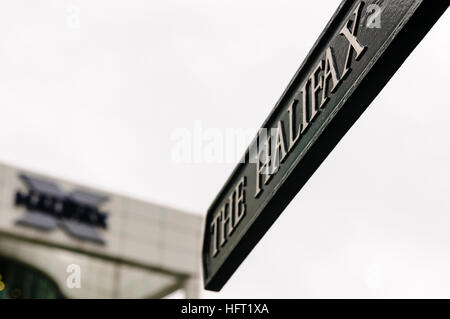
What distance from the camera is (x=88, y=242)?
1083 inches

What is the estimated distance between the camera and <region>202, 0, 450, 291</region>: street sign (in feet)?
7.82

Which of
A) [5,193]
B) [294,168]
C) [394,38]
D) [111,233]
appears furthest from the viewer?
[111,233]

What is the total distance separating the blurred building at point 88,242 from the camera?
88.0ft

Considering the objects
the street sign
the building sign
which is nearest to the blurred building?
the building sign

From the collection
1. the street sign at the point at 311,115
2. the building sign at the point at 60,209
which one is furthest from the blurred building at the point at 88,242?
the street sign at the point at 311,115

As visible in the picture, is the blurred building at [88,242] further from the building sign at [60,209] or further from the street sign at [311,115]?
the street sign at [311,115]

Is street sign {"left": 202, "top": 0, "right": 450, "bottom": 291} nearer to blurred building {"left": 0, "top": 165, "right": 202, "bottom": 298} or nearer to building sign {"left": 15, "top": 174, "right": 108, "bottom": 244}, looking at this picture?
blurred building {"left": 0, "top": 165, "right": 202, "bottom": 298}

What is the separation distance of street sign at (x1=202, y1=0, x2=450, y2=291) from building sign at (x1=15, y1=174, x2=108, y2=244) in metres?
24.0

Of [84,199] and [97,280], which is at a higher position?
[84,199]

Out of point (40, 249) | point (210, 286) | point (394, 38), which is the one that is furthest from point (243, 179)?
point (40, 249)
